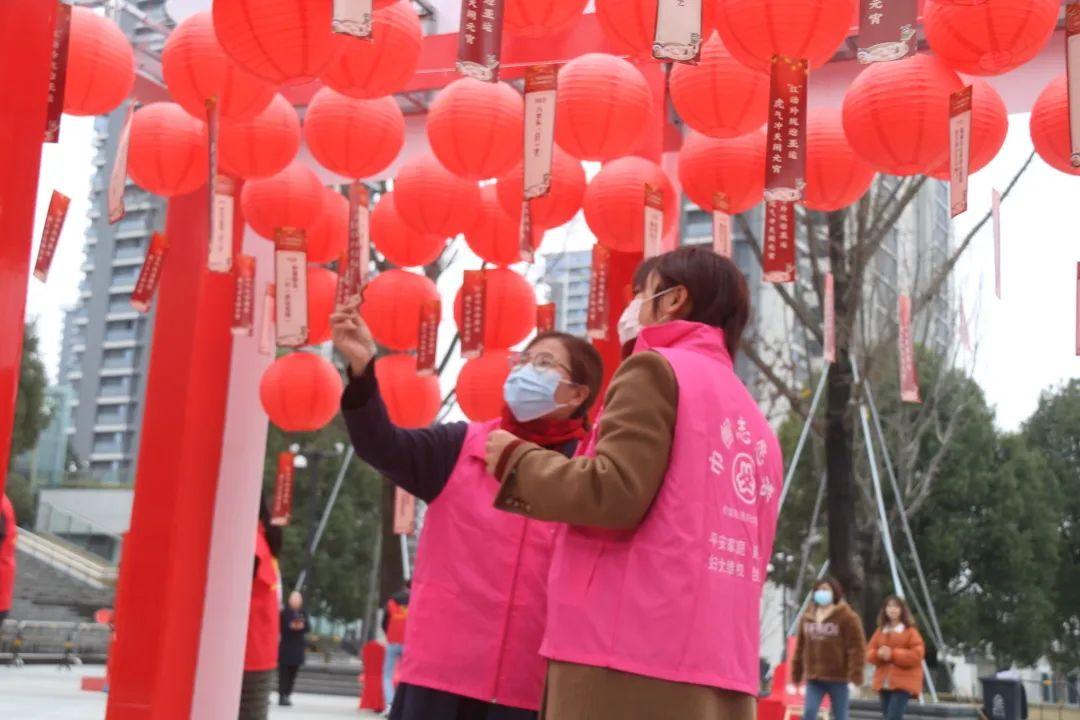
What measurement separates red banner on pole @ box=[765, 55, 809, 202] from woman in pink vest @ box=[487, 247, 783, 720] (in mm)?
2714

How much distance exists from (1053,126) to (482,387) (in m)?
3.40

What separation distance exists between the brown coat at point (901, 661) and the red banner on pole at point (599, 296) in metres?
5.49

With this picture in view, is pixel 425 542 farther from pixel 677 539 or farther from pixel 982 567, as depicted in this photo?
pixel 982 567

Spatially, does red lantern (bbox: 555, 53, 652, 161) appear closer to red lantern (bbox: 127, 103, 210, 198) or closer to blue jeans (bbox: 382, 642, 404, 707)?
red lantern (bbox: 127, 103, 210, 198)

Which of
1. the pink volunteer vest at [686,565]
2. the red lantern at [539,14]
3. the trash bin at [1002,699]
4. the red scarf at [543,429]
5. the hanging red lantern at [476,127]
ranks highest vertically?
the red lantern at [539,14]

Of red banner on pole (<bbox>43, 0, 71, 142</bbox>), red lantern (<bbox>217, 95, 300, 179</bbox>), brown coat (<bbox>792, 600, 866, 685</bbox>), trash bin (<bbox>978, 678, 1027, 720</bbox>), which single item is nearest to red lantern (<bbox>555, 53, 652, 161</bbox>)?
red lantern (<bbox>217, 95, 300, 179</bbox>)

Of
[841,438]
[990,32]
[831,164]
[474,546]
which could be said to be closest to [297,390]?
[831,164]

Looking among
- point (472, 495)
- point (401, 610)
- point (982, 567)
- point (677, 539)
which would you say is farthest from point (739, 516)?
point (982, 567)

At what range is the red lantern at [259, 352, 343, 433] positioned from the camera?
757 centimetres

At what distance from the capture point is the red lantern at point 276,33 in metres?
4.80

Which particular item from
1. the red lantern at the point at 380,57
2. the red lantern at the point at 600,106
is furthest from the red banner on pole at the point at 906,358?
the red lantern at the point at 380,57

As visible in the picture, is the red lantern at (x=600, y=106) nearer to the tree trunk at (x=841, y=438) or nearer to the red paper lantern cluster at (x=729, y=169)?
the red paper lantern cluster at (x=729, y=169)

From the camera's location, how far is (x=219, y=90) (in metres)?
6.00

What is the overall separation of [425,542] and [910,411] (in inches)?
883
